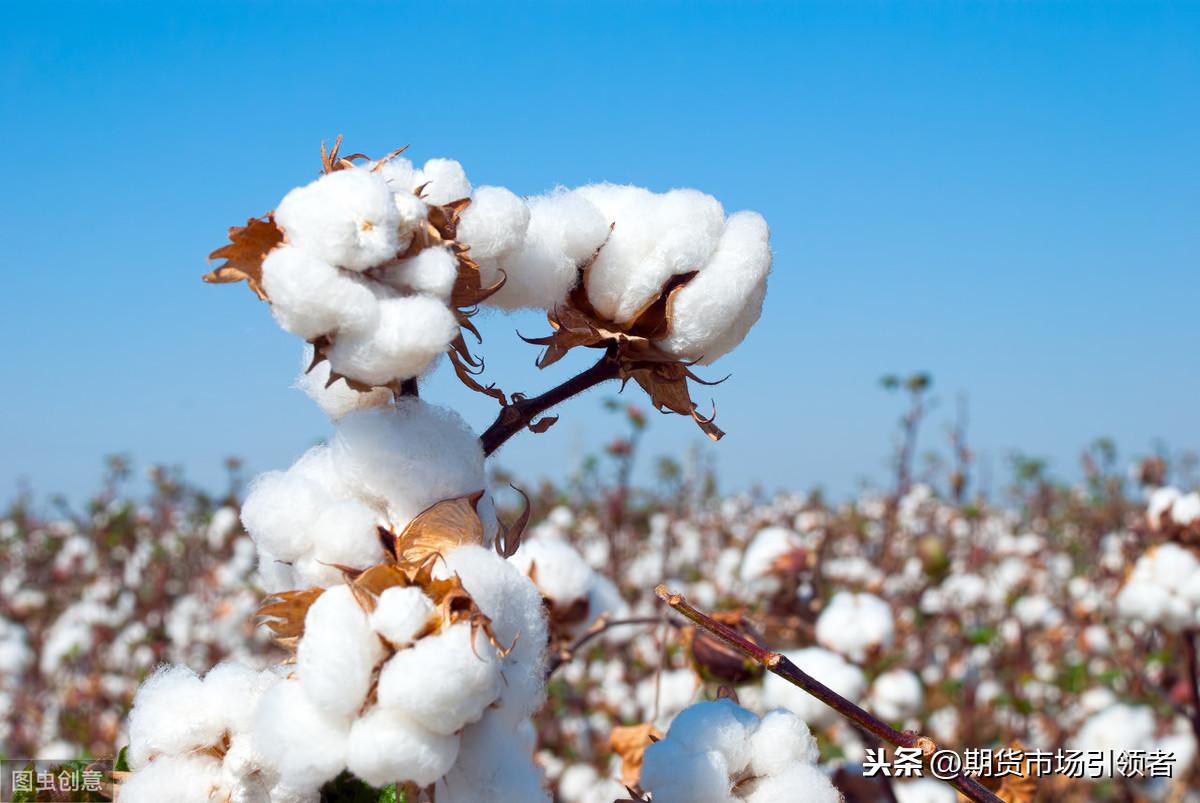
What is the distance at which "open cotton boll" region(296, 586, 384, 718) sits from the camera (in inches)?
28.5

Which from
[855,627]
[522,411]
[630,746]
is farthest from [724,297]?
[855,627]

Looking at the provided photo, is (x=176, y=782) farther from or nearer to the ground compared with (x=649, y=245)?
nearer to the ground

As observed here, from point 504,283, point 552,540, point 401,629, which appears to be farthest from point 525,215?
point 552,540

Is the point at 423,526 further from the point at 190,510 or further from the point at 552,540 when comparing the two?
the point at 190,510

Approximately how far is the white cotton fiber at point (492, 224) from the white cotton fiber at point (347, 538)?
0.71ft

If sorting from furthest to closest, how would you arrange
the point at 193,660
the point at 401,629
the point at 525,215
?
the point at 193,660 → the point at 525,215 → the point at 401,629

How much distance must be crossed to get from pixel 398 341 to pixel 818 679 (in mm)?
2123

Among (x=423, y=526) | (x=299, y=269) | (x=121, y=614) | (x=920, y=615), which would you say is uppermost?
(x=121, y=614)

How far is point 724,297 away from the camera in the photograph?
93 centimetres

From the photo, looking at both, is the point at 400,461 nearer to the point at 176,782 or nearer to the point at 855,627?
the point at 176,782

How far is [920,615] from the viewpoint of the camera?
4598 millimetres

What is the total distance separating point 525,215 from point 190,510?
770 centimetres

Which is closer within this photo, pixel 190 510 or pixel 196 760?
pixel 196 760

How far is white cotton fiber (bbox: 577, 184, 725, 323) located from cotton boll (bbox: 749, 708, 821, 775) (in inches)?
16.3
